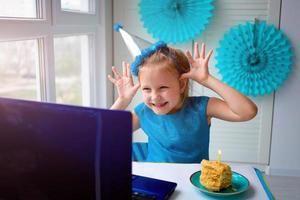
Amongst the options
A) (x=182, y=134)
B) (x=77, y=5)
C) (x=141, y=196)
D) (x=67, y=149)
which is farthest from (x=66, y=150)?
(x=77, y=5)

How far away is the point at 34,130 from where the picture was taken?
1.63 feet

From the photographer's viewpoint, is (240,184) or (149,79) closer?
(240,184)

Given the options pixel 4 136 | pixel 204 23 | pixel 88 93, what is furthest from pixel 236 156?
pixel 4 136

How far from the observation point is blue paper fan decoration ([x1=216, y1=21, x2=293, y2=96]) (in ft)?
7.63

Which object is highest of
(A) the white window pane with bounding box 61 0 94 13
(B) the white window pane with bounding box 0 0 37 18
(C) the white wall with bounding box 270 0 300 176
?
(A) the white window pane with bounding box 61 0 94 13

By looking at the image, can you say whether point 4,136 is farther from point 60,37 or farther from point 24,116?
point 60,37

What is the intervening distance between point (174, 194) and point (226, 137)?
184cm

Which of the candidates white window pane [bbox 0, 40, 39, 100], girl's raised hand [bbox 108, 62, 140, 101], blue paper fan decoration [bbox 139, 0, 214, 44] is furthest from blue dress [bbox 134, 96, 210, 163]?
blue paper fan decoration [bbox 139, 0, 214, 44]

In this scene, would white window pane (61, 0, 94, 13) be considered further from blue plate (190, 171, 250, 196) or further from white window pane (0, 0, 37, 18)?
blue plate (190, 171, 250, 196)

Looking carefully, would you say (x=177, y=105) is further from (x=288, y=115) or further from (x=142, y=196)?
(x=288, y=115)

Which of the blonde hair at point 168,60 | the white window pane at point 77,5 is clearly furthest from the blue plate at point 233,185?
the white window pane at point 77,5

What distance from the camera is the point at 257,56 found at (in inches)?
91.7

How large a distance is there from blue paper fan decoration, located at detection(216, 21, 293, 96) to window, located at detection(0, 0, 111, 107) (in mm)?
877

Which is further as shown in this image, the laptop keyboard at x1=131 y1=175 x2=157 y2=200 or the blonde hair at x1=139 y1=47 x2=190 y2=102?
the blonde hair at x1=139 y1=47 x2=190 y2=102
